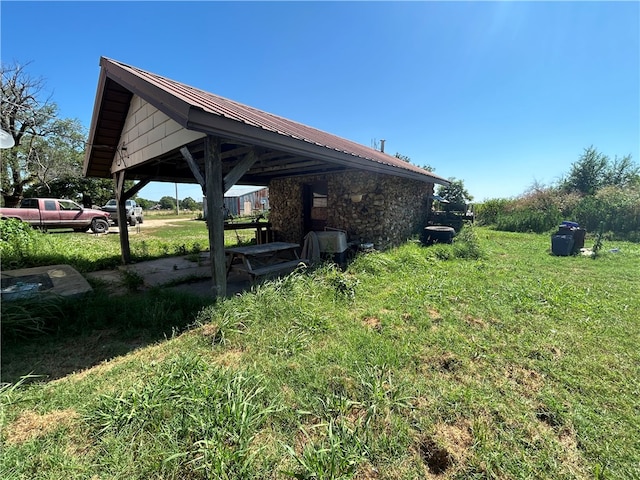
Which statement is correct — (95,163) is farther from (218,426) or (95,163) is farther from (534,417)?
(534,417)

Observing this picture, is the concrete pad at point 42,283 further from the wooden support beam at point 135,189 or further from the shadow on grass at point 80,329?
the wooden support beam at point 135,189

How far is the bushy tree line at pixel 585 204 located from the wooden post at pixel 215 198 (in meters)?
12.3

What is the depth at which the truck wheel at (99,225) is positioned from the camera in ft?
44.2

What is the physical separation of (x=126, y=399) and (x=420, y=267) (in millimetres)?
5576

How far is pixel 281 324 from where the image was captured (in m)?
3.34

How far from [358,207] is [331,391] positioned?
5.56m

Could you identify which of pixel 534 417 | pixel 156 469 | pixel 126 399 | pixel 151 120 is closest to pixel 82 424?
pixel 126 399

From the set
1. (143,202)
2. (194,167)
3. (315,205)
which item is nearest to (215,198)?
(194,167)

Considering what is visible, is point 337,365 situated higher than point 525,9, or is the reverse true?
point 525,9

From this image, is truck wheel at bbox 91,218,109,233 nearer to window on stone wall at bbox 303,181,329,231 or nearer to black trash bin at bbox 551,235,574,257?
window on stone wall at bbox 303,181,329,231

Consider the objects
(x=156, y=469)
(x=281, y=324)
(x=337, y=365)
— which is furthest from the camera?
(x=281, y=324)

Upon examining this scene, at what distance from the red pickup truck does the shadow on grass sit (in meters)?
11.7

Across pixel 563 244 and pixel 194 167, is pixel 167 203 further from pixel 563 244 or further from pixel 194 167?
pixel 563 244

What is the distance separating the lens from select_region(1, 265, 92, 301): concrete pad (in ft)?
11.5
